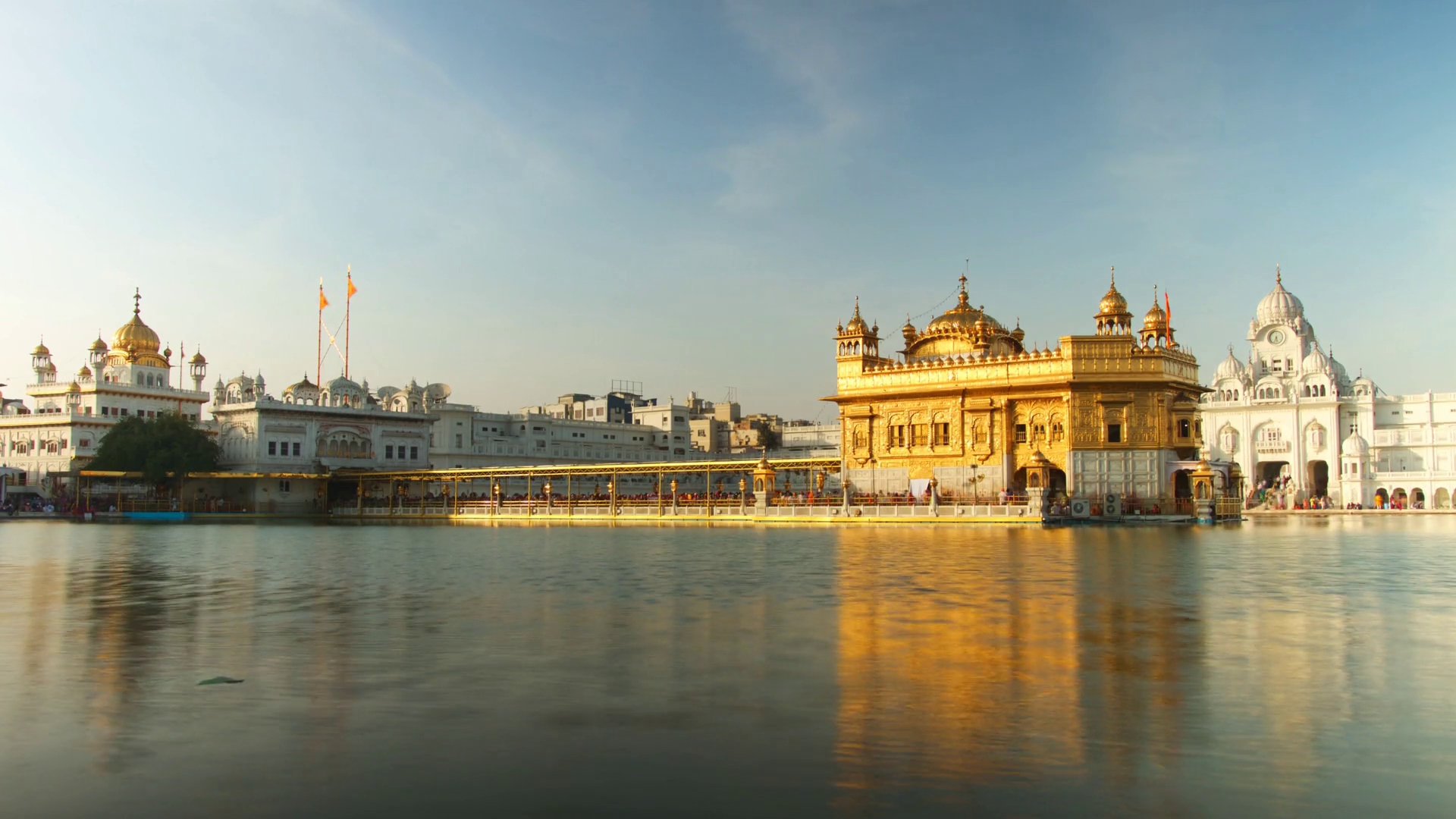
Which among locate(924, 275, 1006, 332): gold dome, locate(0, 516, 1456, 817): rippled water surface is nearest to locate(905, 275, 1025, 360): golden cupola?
locate(924, 275, 1006, 332): gold dome

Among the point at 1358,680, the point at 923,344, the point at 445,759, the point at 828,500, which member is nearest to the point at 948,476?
the point at 828,500

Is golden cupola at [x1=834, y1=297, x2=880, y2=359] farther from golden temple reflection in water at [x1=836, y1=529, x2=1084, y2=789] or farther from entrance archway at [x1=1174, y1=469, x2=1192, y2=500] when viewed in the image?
golden temple reflection in water at [x1=836, y1=529, x2=1084, y2=789]

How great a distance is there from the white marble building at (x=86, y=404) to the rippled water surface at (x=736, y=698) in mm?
67623

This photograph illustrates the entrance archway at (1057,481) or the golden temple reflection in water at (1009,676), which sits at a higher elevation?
the entrance archway at (1057,481)

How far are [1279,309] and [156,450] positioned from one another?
288 feet

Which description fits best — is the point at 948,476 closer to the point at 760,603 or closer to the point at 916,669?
the point at 760,603

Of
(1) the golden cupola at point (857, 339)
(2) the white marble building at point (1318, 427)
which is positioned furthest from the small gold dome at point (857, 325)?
(2) the white marble building at point (1318, 427)

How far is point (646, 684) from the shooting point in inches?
350

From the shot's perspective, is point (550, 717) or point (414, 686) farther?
point (414, 686)

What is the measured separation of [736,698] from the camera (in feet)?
27.4

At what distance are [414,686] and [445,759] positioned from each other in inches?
94.9

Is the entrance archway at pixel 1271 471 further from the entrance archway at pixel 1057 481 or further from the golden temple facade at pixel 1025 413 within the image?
the entrance archway at pixel 1057 481

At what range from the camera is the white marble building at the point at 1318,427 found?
261 feet

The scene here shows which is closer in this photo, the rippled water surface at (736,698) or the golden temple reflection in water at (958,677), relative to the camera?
the rippled water surface at (736,698)
